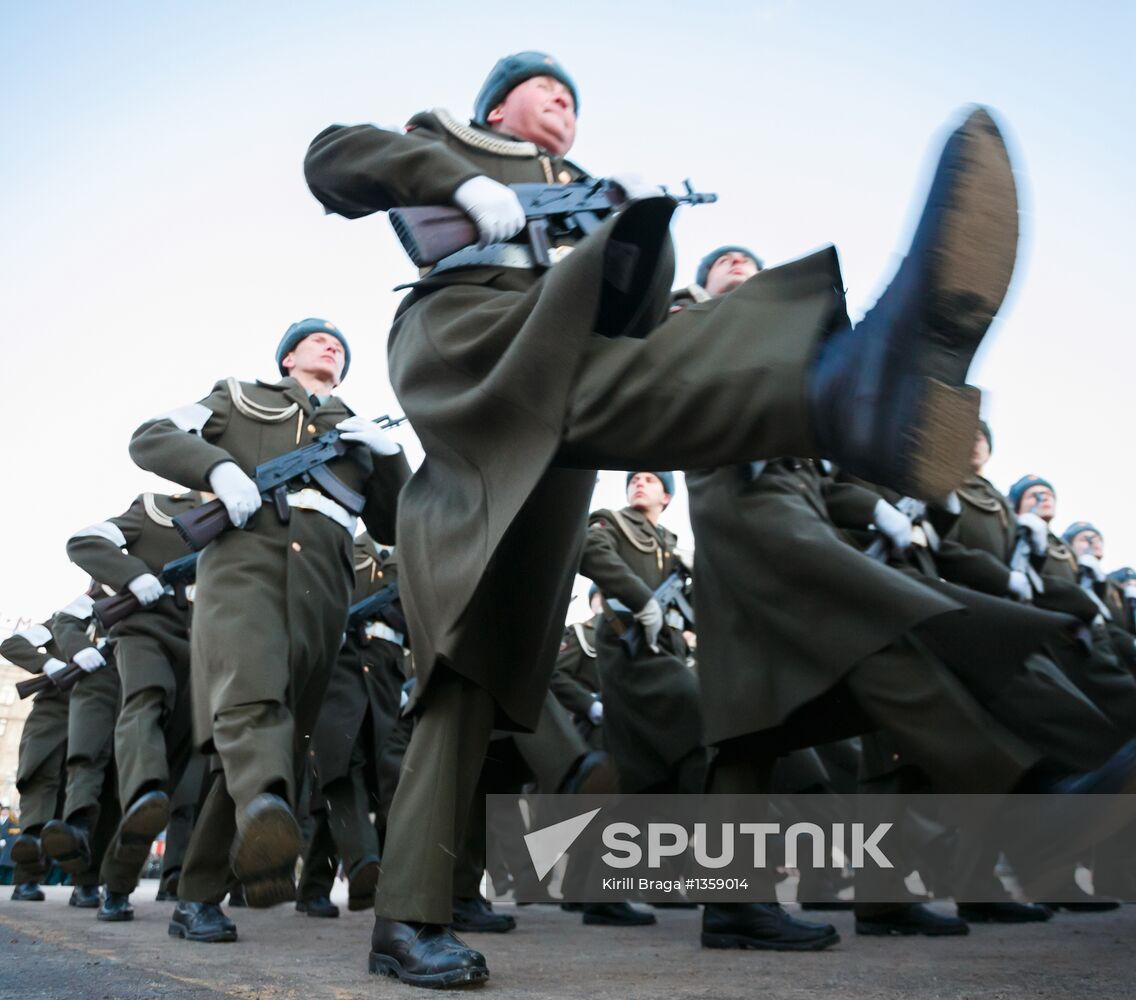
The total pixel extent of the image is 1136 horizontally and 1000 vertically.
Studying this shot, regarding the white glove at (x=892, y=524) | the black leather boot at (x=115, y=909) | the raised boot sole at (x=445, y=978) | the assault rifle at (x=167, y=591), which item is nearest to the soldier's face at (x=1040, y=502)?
the white glove at (x=892, y=524)

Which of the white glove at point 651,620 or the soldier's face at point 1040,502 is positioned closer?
the white glove at point 651,620

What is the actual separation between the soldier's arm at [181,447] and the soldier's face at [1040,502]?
494 cm

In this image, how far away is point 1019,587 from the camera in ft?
17.2

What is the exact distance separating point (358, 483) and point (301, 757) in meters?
0.97

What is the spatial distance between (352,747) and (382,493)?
1690mm

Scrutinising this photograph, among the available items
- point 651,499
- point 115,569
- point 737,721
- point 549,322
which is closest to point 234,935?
point 737,721

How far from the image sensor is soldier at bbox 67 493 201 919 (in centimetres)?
464

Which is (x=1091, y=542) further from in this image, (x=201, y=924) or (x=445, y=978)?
(x=445, y=978)

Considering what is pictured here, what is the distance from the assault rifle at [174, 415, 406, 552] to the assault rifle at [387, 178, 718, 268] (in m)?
1.56

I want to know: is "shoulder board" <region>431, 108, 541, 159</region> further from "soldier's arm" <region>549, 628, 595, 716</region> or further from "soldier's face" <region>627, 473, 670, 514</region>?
"soldier's arm" <region>549, 628, 595, 716</region>

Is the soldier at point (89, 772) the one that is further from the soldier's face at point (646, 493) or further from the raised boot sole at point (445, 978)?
Result: the raised boot sole at point (445, 978)

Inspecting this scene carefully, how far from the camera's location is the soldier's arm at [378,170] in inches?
104

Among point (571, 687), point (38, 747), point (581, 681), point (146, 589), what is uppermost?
point (581, 681)

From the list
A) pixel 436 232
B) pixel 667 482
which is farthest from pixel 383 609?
pixel 436 232
